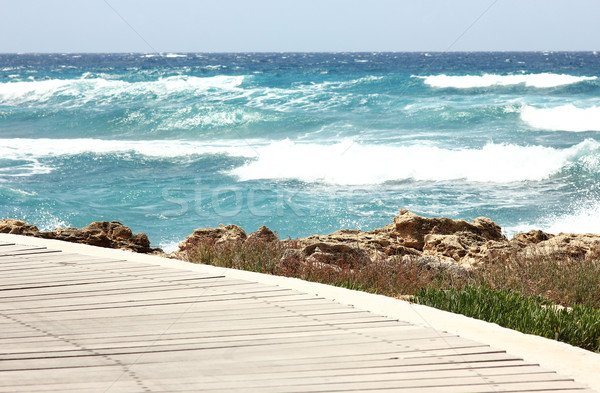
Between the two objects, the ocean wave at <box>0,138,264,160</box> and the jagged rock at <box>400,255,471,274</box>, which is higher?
the jagged rock at <box>400,255,471,274</box>

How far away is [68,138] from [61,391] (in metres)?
23.1

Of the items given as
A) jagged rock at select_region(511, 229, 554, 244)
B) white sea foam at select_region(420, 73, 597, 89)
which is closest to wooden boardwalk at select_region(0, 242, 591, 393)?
jagged rock at select_region(511, 229, 554, 244)

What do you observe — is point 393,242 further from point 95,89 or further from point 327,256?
point 95,89

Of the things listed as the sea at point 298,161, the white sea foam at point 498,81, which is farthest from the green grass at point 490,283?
the white sea foam at point 498,81

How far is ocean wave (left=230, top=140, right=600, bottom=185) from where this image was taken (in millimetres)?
15953

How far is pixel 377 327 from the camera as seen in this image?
3496mm

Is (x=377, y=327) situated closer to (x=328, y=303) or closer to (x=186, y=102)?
(x=328, y=303)

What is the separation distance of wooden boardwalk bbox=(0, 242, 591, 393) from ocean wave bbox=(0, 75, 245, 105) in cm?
3184

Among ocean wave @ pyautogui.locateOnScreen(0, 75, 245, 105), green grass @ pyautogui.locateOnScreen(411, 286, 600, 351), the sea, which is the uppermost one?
ocean wave @ pyautogui.locateOnScreen(0, 75, 245, 105)

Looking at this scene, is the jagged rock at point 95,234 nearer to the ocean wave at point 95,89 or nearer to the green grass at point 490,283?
A: the green grass at point 490,283

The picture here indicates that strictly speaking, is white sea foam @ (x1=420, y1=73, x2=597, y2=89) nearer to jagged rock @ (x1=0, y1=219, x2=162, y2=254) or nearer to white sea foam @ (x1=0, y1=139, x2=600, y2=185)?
white sea foam @ (x1=0, y1=139, x2=600, y2=185)

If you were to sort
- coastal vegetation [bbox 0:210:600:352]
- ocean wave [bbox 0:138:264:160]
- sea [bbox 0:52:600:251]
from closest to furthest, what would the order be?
1. coastal vegetation [bbox 0:210:600:352]
2. sea [bbox 0:52:600:251]
3. ocean wave [bbox 0:138:264:160]

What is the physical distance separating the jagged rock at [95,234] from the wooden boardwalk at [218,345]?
3052 millimetres

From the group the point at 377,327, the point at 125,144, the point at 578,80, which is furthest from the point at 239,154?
the point at 578,80
